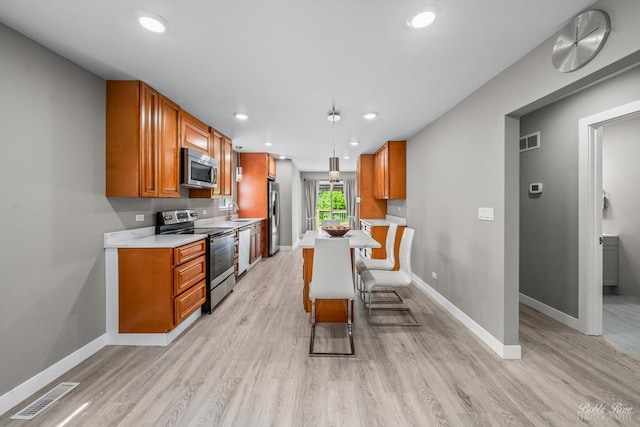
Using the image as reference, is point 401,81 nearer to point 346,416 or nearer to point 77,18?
point 77,18

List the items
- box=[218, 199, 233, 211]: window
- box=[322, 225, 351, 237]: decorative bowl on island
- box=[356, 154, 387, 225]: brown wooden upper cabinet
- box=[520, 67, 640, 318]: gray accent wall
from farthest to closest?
box=[356, 154, 387, 225]: brown wooden upper cabinet
box=[218, 199, 233, 211]: window
box=[322, 225, 351, 237]: decorative bowl on island
box=[520, 67, 640, 318]: gray accent wall

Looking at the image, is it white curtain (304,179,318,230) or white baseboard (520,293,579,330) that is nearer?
white baseboard (520,293,579,330)

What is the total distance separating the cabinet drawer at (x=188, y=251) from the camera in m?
2.66

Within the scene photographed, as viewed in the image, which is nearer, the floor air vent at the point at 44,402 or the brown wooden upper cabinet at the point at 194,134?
the floor air vent at the point at 44,402

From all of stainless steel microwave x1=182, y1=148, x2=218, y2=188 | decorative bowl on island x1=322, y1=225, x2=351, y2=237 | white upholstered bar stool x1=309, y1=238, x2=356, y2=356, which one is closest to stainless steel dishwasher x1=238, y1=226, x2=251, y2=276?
stainless steel microwave x1=182, y1=148, x2=218, y2=188

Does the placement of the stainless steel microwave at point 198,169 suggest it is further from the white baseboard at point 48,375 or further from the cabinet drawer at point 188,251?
the white baseboard at point 48,375

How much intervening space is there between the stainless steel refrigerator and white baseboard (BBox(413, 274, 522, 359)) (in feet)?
12.1

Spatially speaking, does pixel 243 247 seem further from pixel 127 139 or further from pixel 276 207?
pixel 127 139

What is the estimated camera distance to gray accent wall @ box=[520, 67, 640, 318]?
9.09ft

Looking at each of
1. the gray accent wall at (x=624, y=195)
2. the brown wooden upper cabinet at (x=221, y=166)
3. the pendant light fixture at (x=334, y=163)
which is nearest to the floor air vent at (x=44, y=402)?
the brown wooden upper cabinet at (x=221, y=166)

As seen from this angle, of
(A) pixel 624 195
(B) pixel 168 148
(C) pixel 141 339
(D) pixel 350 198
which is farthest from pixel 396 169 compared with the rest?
(D) pixel 350 198

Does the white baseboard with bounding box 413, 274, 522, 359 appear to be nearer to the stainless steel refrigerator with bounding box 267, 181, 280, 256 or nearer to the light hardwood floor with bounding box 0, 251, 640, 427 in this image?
the light hardwood floor with bounding box 0, 251, 640, 427

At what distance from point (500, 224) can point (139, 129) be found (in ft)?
11.2

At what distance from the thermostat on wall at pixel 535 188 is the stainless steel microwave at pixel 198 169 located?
4.27 m
